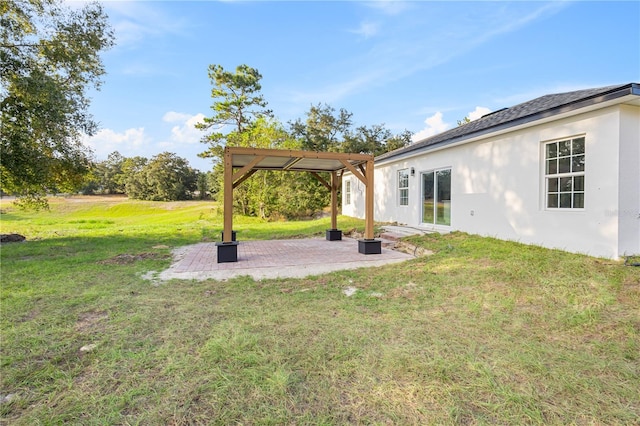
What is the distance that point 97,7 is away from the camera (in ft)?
29.8

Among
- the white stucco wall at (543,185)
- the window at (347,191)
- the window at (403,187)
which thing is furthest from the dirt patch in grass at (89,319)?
the window at (347,191)

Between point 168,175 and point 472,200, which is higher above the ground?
point 168,175

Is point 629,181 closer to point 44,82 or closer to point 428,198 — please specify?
point 428,198

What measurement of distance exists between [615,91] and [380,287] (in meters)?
4.89

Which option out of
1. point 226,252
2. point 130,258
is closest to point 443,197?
point 226,252

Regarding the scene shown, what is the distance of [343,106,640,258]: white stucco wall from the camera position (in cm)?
534

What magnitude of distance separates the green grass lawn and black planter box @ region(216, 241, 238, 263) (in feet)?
4.99

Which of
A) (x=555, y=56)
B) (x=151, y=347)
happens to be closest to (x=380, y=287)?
(x=151, y=347)

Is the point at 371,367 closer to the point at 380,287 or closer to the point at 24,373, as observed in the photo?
the point at 380,287

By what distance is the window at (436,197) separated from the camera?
952 cm

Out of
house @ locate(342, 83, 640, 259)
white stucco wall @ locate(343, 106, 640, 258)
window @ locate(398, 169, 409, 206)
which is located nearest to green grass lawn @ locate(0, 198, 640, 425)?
white stucco wall @ locate(343, 106, 640, 258)

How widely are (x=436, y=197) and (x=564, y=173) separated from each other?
398cm

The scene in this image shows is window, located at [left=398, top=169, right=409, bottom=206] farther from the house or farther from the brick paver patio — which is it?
the brick paver patio

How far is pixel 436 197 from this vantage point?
32.9 ft
